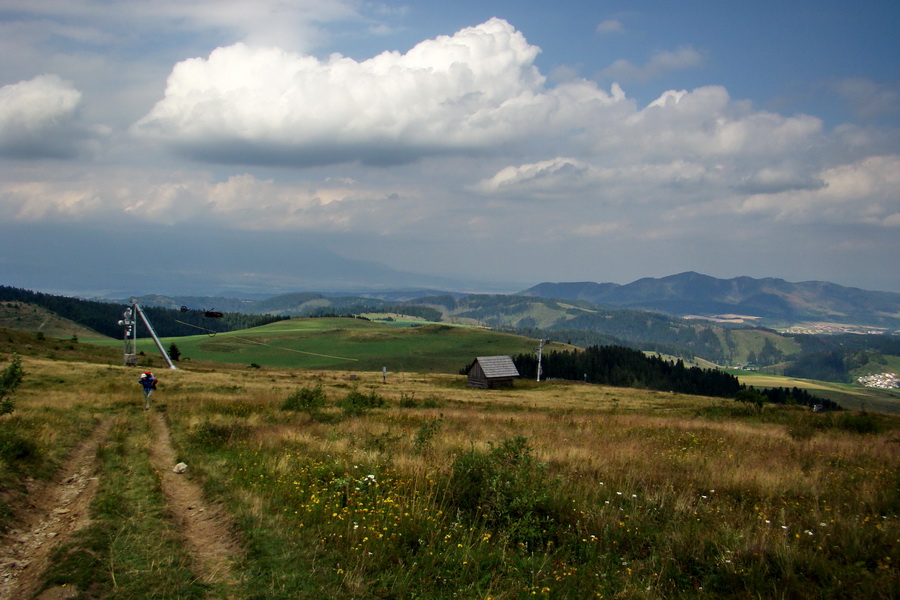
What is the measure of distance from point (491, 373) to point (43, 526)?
6883cm

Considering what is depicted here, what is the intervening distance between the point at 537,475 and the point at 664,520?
6.70 feet

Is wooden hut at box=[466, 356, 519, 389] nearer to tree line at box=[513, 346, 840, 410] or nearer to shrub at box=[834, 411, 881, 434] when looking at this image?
tree line at box=[513, 346, 840, 410]

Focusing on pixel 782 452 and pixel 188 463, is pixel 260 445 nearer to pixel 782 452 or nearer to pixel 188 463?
pixel 188 463

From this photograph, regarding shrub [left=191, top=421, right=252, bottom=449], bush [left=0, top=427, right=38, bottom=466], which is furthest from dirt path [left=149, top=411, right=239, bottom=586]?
bush [left=0, top=427, right=38, bottom=466]

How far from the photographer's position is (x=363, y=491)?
801cm

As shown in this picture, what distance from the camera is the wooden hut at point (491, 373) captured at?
7362cm

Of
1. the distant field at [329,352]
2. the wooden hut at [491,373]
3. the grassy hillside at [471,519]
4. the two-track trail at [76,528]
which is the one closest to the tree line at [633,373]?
the distant field at [329,352]

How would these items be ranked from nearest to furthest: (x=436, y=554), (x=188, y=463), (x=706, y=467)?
(x=436, y=554), (x=706, y=467), (x=188, y=463)

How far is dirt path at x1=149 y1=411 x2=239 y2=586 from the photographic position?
6059 millimetres

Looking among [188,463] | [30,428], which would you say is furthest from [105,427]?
[188,463]

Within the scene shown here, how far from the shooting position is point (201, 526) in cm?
757

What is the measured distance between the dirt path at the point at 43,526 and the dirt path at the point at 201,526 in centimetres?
126

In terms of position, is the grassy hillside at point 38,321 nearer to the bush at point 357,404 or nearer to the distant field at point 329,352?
the distant field at point 329,352

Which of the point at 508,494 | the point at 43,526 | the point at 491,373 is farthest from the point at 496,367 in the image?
the point at 43,526
